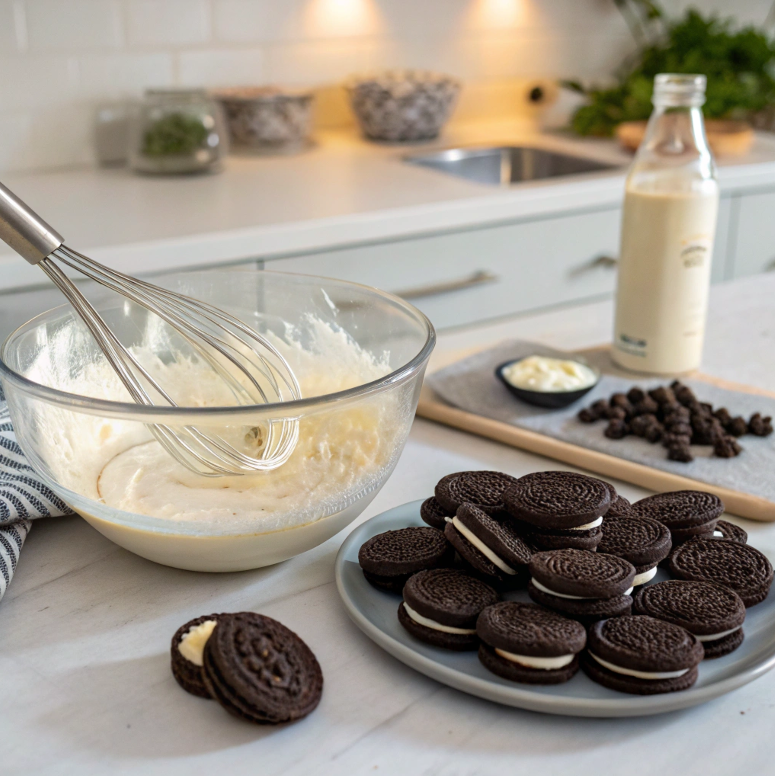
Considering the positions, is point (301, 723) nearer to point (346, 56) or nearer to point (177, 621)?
point (177, 621)

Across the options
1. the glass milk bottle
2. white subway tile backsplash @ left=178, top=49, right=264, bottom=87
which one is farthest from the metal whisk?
white subway tile backsplash @ left=178, top=49, right=264, bottom=87

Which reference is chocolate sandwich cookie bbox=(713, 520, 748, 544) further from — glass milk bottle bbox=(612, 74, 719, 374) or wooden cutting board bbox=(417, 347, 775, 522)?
glass milk bottle bbox=(612, 74, 719, 374)

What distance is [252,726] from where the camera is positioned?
44 cm

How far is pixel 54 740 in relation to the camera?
432 mm

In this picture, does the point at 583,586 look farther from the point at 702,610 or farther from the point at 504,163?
the point at 504,163

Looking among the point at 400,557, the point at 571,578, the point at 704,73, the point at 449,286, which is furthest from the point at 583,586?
the point at 704,73

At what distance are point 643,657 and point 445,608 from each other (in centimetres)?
10

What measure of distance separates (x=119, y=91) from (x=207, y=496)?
1490 mm

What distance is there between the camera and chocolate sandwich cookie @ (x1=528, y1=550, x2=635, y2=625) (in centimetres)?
45

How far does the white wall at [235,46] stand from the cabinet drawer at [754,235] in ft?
2.37

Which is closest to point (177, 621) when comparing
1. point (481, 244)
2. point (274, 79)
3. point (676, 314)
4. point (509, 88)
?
point (676, 314)

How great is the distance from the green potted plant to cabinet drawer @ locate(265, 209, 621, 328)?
0.46 metres

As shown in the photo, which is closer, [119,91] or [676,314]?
[676,314]

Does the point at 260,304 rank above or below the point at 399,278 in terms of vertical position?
above
